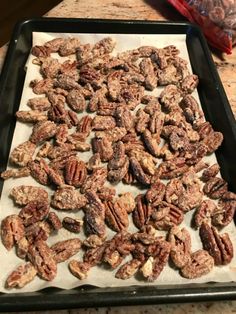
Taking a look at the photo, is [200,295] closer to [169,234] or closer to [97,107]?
[169,234]

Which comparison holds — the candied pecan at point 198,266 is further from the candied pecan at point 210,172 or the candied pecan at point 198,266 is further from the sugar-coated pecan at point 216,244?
the candied pecan at point 210,172

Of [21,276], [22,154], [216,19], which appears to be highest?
[216,19]

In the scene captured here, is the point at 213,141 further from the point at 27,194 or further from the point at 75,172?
the point at 27,194

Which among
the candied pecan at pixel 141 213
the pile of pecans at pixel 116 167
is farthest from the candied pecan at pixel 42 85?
the candied pecan at pixel 141 213

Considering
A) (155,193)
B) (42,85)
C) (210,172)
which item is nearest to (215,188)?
(210,172)

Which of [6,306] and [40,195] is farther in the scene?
[40,195]

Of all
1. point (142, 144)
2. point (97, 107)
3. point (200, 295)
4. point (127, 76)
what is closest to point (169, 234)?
point (200, 295)
